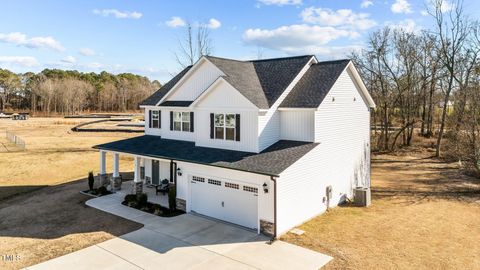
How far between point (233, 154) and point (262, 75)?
247 inches

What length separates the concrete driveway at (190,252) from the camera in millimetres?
11750

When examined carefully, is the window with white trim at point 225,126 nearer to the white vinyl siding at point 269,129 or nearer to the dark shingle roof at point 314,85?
the white vinyl siding at point 269,129

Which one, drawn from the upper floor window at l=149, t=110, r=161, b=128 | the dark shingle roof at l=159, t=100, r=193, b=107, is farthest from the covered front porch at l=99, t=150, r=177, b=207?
the dark shingle roof at l=159, t=100, r=193, b=107

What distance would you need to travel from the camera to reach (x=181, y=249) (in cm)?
1298

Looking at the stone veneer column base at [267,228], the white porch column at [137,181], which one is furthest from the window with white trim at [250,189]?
the white porch column at [137,181]

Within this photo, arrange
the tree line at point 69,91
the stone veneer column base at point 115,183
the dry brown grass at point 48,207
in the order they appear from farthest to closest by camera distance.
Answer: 1. the tree line at point 69,91
2. the stone veneer column base at point 115,183
3. the dry brown grass at point 48,207

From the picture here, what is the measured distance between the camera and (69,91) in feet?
303

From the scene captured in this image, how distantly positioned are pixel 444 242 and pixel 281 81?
36.6 ft

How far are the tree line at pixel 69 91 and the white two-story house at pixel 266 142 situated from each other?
281ft

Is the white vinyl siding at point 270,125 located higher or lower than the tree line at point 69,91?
lower

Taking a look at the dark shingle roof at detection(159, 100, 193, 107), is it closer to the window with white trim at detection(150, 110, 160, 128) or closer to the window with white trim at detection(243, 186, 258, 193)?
the window with white trim at detection(150, 110, 160, 128)

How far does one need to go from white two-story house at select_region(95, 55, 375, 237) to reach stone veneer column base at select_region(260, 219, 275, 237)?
44mm

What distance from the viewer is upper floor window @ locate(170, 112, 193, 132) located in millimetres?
21016

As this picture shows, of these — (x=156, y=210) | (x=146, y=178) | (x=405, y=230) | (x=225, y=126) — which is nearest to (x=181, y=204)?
(x=156, y=210)
